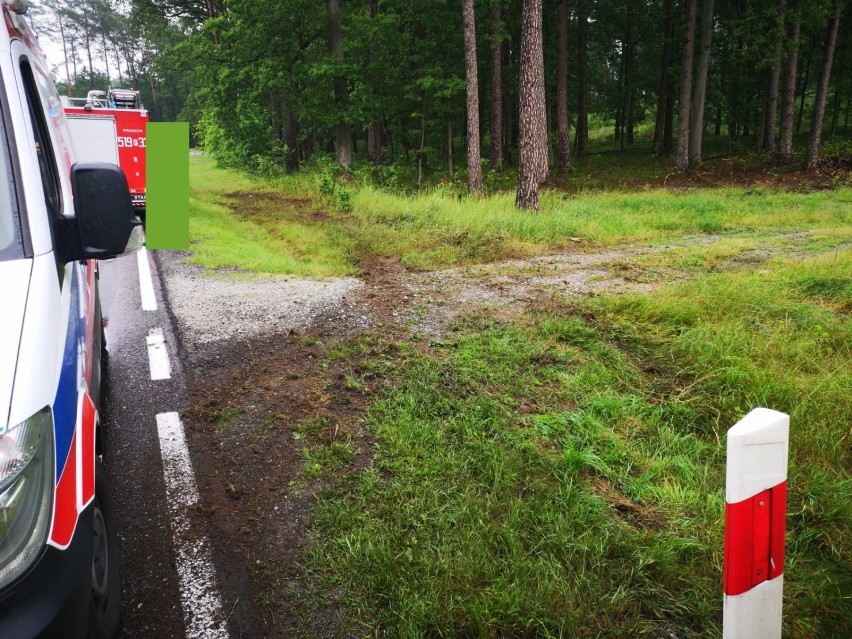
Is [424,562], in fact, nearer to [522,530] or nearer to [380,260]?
[522,530]

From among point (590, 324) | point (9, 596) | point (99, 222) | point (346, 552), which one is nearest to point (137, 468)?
point (346, 552)

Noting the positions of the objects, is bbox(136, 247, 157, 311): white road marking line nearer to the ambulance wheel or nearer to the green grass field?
the green grass field

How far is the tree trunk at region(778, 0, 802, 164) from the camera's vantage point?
2183 centimetres

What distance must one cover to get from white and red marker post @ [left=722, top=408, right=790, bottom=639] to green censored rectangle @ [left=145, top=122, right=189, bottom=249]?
4.81 metres

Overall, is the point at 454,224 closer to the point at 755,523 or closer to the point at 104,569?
the point at 104,569

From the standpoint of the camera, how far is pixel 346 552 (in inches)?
128

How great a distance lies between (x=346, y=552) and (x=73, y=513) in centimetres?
153

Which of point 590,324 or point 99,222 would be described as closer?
point 99,222

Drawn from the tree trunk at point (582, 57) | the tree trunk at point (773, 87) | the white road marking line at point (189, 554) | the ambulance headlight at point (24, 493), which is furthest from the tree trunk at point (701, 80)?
the ambulance headlight at point (24, 493)

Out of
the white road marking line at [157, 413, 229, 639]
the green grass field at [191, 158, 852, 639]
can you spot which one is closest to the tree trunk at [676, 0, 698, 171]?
the green grass field at [191, 158, 852, 639]

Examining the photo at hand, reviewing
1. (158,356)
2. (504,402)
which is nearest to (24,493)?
(504,402)

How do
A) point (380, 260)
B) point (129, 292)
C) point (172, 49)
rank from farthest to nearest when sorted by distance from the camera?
1. point (172, 49)
2. point (380, 260)
3. point (129, 292)

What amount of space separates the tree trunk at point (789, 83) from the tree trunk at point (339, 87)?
51.6ft

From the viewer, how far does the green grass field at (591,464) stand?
2912mm
